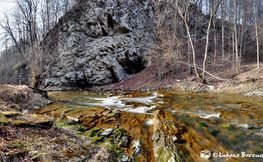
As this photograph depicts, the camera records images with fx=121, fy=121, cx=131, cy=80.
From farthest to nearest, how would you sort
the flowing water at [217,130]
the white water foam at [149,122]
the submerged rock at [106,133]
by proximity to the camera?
the white water foam at [149,122] < the submerged rock at [106,133] < the flowing water at [217,130]

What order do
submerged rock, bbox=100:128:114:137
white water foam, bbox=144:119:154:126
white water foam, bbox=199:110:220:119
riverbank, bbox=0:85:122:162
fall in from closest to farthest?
riverbank, bbox=0:85:122:162
submerged rock, bbox=100:128:114:137
white water foam, bbox=144:119:154:126
white water foam, bbox=199:110:220:119

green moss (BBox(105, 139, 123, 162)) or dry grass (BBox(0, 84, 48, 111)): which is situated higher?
dry grass (BBox(0, 84, 48, 111))

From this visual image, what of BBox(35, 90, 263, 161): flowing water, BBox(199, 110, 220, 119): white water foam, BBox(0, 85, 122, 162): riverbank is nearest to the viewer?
BBox(0, 85, 122, 162): riverbank

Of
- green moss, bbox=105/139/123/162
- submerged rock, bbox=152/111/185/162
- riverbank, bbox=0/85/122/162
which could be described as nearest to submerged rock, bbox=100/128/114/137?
green moss, bbox=105/139/123/162

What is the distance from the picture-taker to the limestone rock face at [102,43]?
20.4 m

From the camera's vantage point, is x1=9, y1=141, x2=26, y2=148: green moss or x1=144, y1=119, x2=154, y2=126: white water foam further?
x1=144, y1=119, x2=154, y2=126: white water foam

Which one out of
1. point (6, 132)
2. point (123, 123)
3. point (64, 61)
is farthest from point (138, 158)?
point (64, 61)

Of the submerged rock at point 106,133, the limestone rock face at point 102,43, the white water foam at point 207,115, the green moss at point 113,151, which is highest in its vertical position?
the limestone rock face at point 102,43

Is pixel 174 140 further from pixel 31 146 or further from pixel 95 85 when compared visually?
pixel 95 85

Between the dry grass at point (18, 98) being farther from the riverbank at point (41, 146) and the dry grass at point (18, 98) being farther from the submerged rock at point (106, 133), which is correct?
the submerged rock at point (106, 133)

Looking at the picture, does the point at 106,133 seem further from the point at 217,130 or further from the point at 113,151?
the point at 217,130

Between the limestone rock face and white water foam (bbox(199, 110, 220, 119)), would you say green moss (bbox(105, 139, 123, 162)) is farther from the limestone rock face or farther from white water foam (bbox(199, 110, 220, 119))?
the limestone rock face

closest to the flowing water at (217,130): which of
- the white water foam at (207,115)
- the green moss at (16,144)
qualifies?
the white water foam at (207,115)

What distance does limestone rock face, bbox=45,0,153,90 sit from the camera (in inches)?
803
